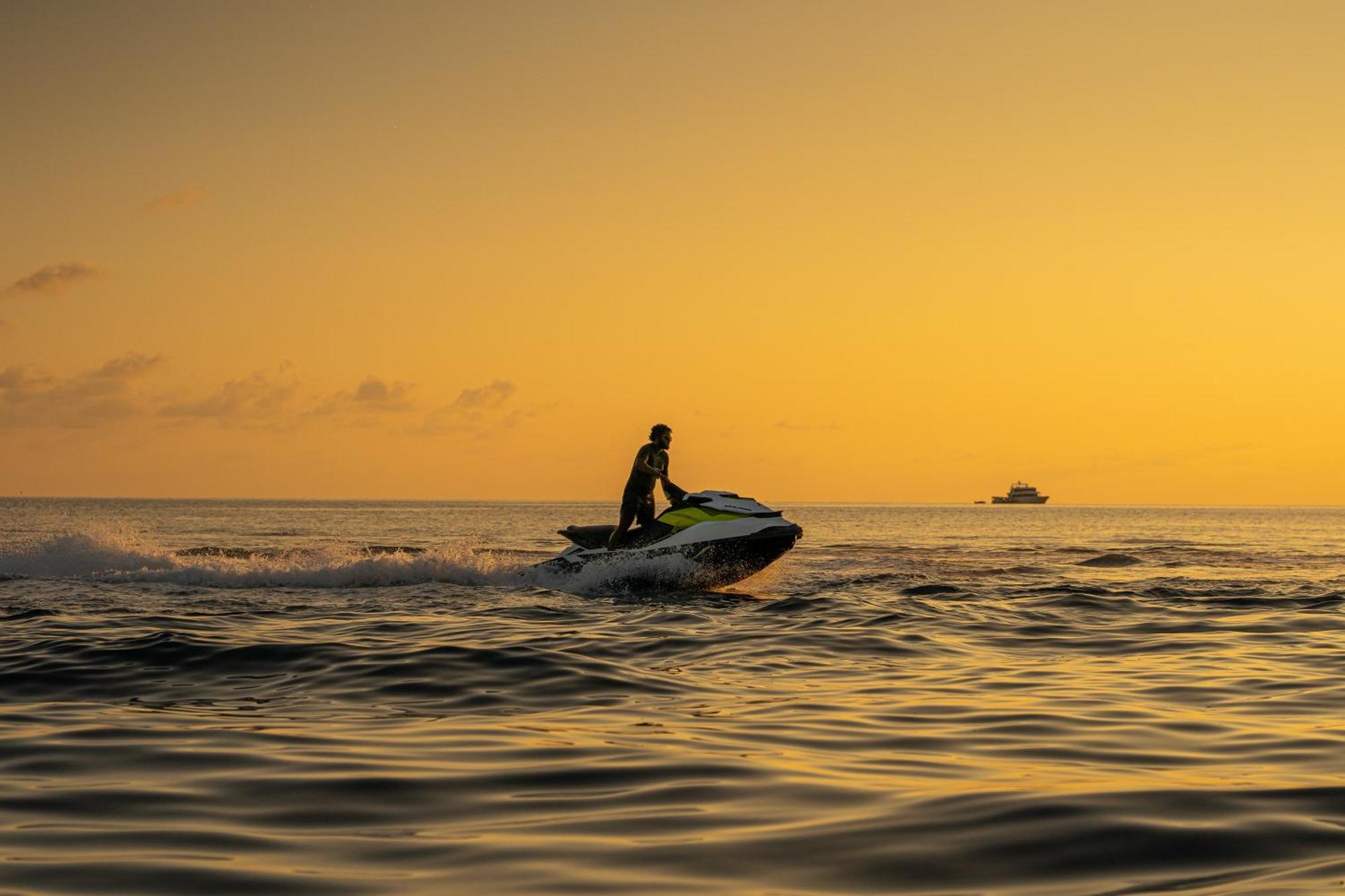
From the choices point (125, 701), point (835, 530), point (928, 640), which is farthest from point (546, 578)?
point (835, 530)

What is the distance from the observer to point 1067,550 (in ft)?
140

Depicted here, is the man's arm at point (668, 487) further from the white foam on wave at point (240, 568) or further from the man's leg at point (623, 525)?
the white foam on wave at point (240, 568)

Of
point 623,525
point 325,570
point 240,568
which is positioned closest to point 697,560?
point 623,525

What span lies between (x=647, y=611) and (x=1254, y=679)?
864cm

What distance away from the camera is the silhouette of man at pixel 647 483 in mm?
21125

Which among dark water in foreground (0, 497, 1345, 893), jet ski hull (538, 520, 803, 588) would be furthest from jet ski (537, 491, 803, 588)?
dark water in foreground (0, 497, 1345, 893)

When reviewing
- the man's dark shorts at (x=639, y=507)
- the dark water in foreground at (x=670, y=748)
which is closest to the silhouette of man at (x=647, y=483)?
the man's dark shorts at (x=639, y=507)

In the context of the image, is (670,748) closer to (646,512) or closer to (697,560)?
(697,560)

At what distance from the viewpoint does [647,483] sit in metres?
21.4

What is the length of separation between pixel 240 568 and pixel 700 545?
10303 millimetres

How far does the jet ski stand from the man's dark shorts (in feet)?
0.49

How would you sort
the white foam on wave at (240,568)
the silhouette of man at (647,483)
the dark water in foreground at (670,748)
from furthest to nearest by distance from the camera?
1. the white foam on wave at (240,568)
2. the silhouette of man at (647,483)
3. the dark water in foreground at (670,748)

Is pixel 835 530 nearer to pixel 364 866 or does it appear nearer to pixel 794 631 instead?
pixel 794 631

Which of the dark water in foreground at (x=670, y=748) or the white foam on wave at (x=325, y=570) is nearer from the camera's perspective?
the dark water in foreground at (x=670, y=748)
